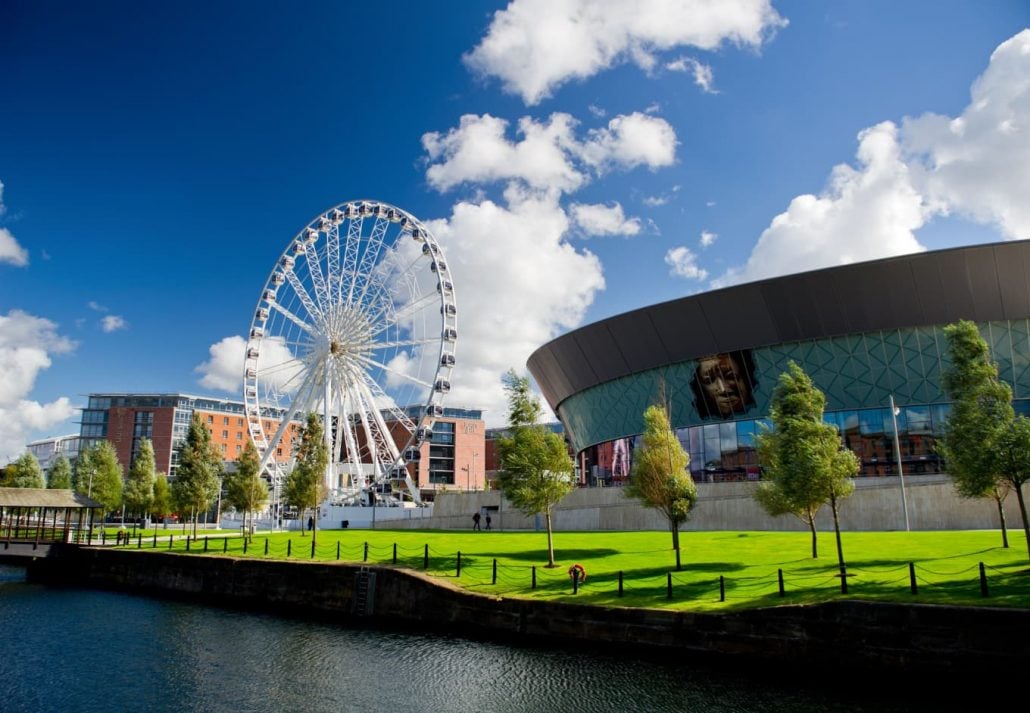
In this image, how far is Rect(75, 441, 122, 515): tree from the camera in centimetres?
7656

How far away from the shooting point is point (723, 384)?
207 ft

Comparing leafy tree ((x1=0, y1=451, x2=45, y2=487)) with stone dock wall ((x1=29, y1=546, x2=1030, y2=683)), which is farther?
leafy tree ((x1=0, y1=451, x2=45, y2=487))

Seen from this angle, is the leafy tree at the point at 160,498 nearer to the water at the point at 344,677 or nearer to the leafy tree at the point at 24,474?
the leafy tree at the point at 24,474

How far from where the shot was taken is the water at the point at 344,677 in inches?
698

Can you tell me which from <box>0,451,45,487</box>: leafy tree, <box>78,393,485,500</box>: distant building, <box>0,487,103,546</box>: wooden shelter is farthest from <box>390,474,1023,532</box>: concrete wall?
<box>78,393,485,500</box>: distant building

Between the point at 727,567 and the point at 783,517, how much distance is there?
15751 mm

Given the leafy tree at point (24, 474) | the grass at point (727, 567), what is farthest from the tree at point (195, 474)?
the leafy tree at point (24, 474)

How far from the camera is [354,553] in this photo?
1470 inches

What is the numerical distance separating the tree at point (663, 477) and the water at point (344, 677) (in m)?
9.86

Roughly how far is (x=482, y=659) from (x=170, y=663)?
9491mm

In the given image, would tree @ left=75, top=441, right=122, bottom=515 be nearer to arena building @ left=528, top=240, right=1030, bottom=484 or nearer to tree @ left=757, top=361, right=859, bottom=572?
arena building @ left=528, top=240, right=1030, bottom=484

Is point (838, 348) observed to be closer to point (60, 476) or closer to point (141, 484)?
point (141, 484)

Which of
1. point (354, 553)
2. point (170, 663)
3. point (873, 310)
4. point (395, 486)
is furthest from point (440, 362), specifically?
point (170, 663)

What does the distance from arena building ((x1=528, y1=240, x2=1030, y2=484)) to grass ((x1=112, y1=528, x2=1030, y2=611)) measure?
19.7m
